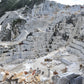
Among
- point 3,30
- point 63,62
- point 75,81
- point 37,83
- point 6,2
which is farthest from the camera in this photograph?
point 6,2

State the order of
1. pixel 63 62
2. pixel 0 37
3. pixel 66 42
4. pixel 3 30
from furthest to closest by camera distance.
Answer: pixel 3 30, pixel 0 37, pixel 66 42, pixel 63 62

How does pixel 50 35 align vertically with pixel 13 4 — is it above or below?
below

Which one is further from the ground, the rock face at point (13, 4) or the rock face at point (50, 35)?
the rock face at point (13, 4)

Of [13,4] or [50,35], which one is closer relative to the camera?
[50,35]

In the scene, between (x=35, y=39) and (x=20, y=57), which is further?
(x=35, y=39)

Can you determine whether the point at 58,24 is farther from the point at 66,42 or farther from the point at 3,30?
the point at 3,30

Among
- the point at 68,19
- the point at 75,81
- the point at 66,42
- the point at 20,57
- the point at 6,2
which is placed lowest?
the point at 20,57

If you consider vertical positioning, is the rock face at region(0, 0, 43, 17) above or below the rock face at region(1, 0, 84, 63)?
above

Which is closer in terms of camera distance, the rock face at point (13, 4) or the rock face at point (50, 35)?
the rock face at point (50, 35)

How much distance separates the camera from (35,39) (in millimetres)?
16719

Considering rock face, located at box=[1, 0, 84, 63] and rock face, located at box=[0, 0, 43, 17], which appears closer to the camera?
rock face, located at box=[1, 0, 84, 63]

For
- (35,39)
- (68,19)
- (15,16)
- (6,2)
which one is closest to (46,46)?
(35,39)

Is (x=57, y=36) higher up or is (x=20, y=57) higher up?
(x=57, y=36)

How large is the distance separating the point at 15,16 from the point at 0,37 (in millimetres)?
7041
